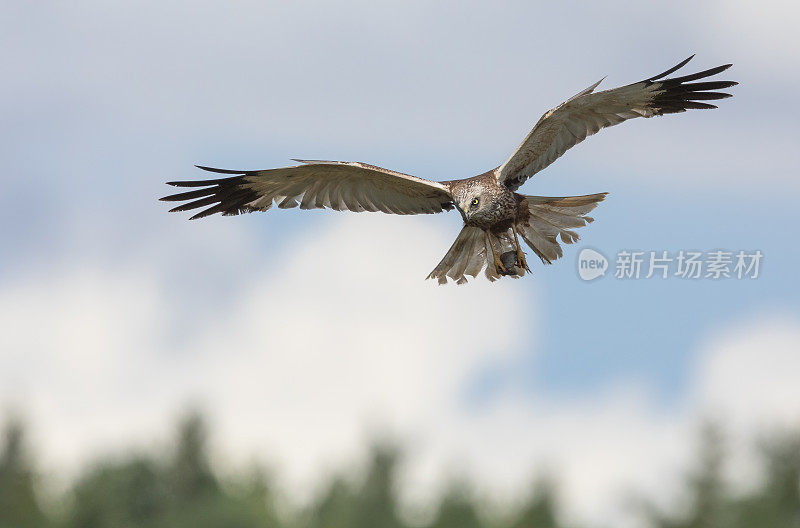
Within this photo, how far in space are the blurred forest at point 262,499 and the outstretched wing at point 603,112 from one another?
14540mm

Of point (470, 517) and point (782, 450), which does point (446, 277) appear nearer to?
point (782, 450)

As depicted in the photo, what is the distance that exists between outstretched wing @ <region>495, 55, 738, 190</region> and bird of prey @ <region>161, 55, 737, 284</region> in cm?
1

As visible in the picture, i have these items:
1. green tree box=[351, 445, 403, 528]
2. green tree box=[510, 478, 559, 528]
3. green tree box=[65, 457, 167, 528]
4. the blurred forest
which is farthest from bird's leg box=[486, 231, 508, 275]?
green tree box=[65, 457, 167, 528]

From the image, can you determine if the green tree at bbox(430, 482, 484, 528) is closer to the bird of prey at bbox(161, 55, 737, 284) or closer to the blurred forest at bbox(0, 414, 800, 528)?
the blurred forest at bbox(0, 414, 800, 528)

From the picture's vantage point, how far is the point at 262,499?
131 ft

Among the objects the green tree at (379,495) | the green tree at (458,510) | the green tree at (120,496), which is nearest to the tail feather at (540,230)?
the green tree at (379,495)

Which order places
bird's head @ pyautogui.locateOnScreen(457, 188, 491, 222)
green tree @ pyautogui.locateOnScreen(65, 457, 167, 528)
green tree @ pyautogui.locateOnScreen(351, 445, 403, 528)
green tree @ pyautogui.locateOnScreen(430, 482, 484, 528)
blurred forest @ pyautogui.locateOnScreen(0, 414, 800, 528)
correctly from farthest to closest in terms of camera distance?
green tree @ pyautogui.locateOnScreen(65, 457, 167, 528) → green tree @ pyautogui.locateOnScreen(430, 482, 484, 528) → green tree @ pyautogui.locateOnScreen(351, 445, 403, 528) → blurred forest @ pyautogui.locateOnScreen(0, 414, 800, 528) → bird's head @ pyautogui.locateOnScreen(457, 188, 491, 222)

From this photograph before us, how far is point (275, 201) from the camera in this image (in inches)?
475

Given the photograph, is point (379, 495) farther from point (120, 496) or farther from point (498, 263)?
point (498, 263)

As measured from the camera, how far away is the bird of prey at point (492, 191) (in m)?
10.6

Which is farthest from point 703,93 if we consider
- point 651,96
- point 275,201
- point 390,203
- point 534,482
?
point 534,482

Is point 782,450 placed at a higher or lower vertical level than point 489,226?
lower

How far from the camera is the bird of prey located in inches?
416

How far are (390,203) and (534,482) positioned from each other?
2275 centimetres
